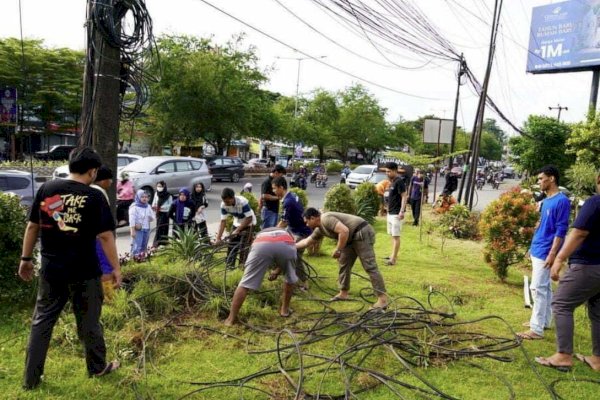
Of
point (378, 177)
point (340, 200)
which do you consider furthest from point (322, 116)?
point (340, 200)

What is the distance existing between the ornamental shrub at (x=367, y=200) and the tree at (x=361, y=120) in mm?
34003

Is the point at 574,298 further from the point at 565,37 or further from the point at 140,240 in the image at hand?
the point at 565,37

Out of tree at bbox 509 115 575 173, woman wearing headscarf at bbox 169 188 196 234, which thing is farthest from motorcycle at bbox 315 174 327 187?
woman wearing headscarf at bbox 169 188 196 234

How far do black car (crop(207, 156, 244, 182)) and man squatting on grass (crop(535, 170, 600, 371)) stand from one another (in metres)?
22.7

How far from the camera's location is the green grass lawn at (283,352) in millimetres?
3598

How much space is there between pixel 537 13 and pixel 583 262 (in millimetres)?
27927

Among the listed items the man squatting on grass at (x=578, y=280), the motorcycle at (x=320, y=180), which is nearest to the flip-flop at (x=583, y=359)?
the man squatting on grass at (x=578, y=280)

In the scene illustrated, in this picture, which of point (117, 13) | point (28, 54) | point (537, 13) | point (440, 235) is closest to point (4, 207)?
point (117, 13)

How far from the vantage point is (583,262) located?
3967 mm

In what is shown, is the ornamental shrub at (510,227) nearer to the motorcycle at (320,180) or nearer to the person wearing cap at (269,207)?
the person wearing cap at (269,207)

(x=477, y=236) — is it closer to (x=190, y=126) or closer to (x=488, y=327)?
(x=488, y=327)

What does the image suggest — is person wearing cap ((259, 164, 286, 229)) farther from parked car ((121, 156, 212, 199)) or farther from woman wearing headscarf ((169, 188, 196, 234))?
parked car ((121, 156, 212, 199))

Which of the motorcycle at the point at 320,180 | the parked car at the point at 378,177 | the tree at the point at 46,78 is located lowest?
the motorcycle at the point at 320,180

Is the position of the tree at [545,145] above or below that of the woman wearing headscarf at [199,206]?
above
